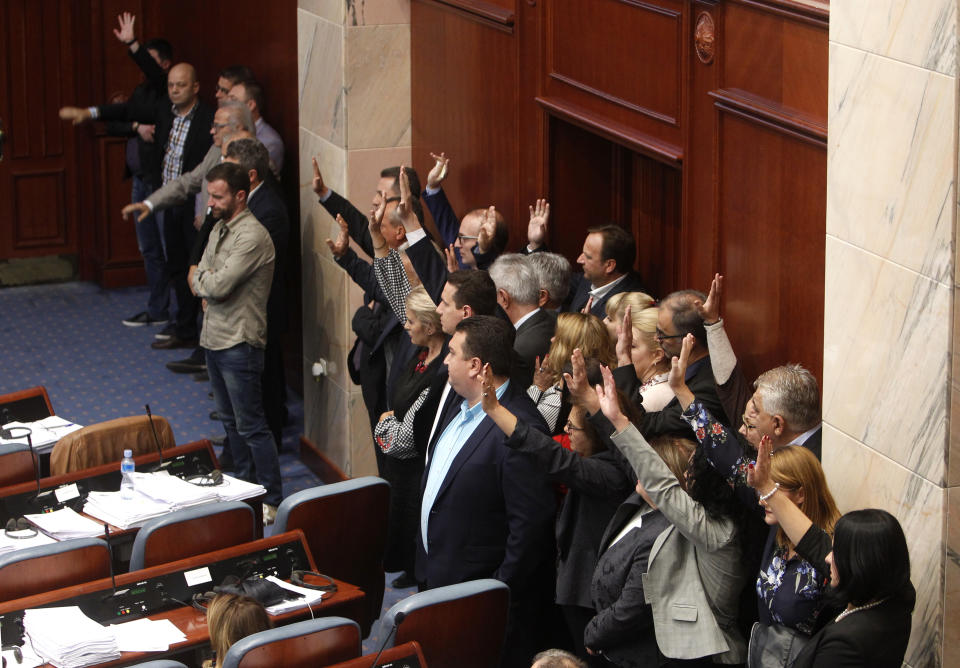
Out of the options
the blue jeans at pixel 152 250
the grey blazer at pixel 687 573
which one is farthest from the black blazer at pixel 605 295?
the blue jeans at pixel 152 250

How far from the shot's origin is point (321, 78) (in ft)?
25.1

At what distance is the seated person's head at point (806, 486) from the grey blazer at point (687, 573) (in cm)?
28

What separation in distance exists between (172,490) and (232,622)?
5.20 ft

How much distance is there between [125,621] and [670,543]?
179 cm

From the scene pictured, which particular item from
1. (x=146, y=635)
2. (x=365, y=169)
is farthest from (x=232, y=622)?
(x=365, y=169)

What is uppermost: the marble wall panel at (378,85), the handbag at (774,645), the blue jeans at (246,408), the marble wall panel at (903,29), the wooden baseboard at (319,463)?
the marble wall panel at (903,29)

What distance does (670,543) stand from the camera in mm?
4234

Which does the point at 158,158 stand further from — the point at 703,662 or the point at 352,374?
the point at 703,662

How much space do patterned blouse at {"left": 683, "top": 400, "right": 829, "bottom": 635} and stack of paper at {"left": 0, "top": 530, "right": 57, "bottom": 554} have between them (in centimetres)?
256

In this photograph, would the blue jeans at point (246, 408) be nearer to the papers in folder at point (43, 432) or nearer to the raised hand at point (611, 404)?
the papers in folder at point (43, 432)

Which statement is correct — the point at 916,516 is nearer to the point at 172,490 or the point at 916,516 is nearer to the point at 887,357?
the point at 887,357

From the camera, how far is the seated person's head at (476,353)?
481 centimetres

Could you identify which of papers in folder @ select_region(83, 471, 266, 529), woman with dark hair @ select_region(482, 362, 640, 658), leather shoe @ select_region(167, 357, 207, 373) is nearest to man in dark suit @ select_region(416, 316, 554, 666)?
woman with dark hair @ select_region(482, 362, 640, 658)

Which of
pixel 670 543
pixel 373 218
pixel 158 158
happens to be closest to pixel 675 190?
pixel 373 218
